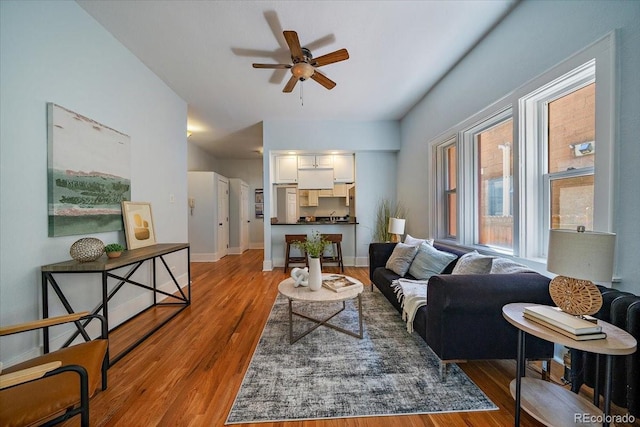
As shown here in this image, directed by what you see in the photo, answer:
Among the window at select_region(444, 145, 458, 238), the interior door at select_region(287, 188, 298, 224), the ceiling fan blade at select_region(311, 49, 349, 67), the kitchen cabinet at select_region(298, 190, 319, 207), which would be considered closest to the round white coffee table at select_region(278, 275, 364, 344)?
the window at select_region(444, 145, 458, 238)

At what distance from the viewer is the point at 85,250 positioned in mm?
1828

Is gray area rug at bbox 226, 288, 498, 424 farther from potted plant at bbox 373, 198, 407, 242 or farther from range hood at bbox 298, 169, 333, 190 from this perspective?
range hood at bbox 298, 169, 333, 190

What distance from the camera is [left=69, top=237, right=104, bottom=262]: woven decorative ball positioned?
181cm

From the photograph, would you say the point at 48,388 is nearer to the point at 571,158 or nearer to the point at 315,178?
the point at 571,158

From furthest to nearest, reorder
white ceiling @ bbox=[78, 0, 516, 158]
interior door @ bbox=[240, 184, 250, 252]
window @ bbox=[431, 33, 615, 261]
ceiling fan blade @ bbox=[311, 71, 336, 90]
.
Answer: interior door @ bbox=[240, 184, 250, 252], ceiling fan blade @ bbox=[311, 71, 336, 90], white ceiling @ bbox=[78, 0, 516, 158], window @ bbox=[431, 33, 615, 261]

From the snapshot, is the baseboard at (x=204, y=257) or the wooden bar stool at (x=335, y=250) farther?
the baseboard at (x=204, y=257)

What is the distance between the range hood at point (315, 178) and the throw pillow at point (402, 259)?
264cm

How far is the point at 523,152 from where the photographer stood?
215cm

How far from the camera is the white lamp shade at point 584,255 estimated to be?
42.2 inches

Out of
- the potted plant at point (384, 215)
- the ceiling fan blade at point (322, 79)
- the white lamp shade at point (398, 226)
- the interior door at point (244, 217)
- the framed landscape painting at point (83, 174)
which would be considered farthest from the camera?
the interior door at point (244, 217)

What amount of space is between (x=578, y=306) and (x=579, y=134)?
1.35m

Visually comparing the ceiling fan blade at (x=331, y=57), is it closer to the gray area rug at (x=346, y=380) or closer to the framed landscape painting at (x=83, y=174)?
the framed landscape painting at (x=83, y=174)

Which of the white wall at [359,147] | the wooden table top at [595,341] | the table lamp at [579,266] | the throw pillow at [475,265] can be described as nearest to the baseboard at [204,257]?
the white wall at [359,147]

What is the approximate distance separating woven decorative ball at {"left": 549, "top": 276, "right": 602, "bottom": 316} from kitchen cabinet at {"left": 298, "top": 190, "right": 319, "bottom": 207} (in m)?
4.81
